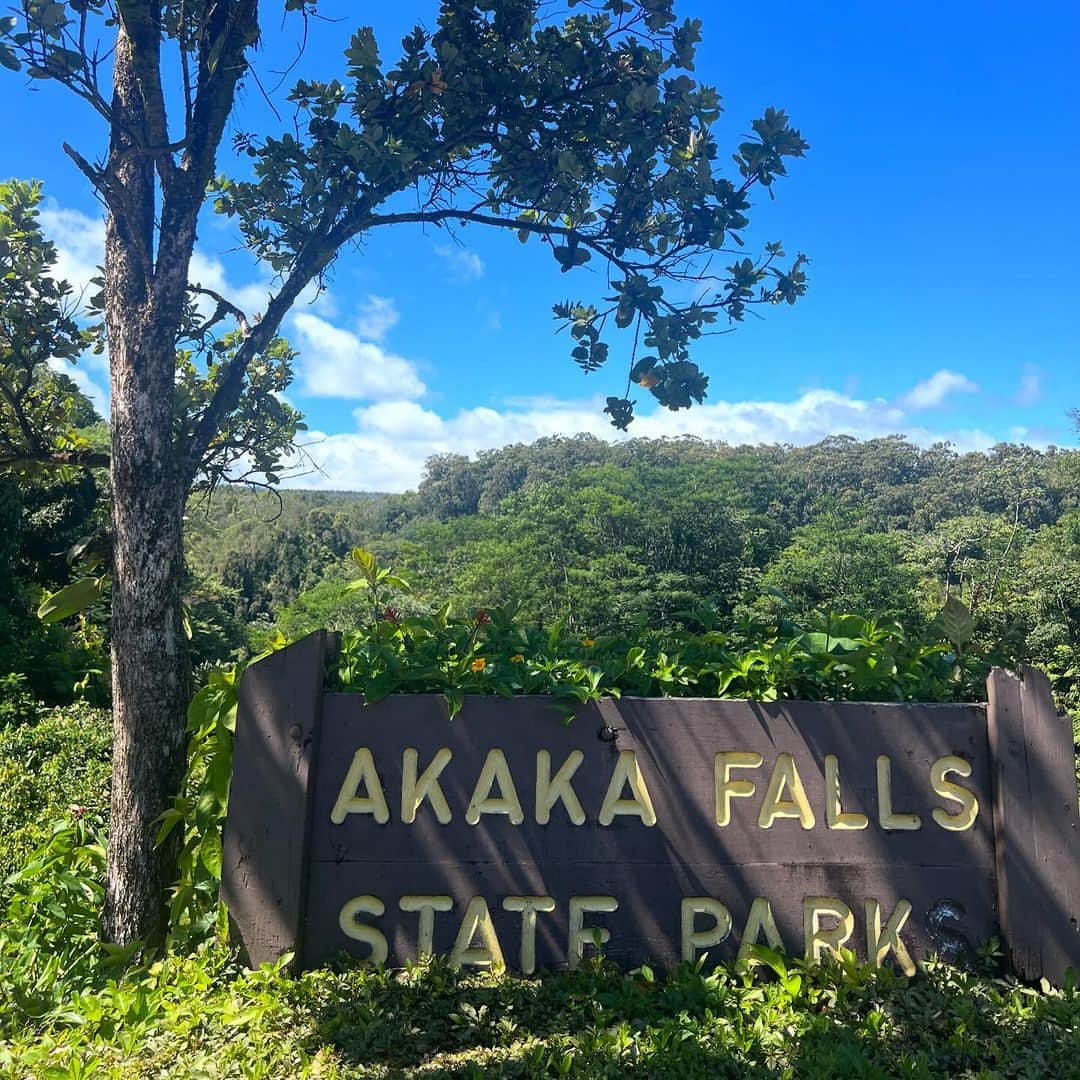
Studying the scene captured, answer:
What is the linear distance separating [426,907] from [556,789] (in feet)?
1.76

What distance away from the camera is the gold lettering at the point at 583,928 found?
2.63 metres

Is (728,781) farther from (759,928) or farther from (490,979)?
(490,979)

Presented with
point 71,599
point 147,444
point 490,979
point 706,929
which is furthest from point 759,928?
point 71,599

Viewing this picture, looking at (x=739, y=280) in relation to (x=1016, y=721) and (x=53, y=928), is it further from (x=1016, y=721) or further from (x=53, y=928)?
(x=53, y=928)

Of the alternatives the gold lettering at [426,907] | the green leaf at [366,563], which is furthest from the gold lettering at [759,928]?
the green leaf at [366,563]

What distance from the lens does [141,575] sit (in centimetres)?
303

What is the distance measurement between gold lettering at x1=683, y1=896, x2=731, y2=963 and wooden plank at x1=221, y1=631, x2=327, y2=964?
3.89 feet

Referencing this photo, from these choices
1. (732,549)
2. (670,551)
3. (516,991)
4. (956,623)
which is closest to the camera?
(516,991)

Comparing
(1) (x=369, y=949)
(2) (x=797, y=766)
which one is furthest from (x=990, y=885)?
(1) (x=369, y=949)

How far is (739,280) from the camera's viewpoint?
11.5 ft

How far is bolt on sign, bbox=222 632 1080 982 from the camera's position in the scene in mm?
2627

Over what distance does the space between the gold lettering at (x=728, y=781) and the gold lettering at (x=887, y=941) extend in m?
0.54

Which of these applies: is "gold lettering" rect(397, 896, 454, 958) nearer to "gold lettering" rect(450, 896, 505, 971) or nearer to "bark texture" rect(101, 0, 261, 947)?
"gold lettering" rect(450, 896, 505, 971)

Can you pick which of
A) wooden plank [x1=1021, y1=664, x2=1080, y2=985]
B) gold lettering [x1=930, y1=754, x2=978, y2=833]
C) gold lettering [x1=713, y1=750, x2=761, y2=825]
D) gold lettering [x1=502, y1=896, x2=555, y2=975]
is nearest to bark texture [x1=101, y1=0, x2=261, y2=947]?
gold lettering [x1=502, y1=896, x2=555, y2=975]
